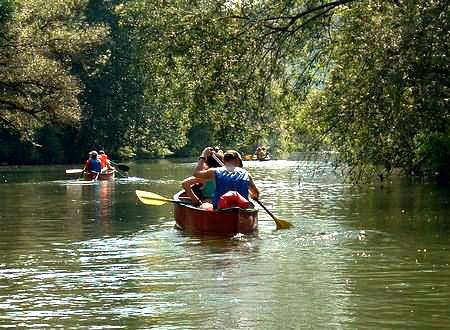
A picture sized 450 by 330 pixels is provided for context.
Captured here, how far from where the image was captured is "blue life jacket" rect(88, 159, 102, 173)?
120ft

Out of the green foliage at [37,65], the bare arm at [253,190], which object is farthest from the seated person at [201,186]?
the green foliage at [37,65]

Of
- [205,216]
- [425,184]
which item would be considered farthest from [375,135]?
[425,184]

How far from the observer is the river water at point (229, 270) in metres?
9.53


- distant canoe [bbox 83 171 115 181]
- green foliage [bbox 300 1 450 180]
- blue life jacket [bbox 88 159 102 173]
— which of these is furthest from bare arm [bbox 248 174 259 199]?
distant canoe [bbox 83 171 115 181]

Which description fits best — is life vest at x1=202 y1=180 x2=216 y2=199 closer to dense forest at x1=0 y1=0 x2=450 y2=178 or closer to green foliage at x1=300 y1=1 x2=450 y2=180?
dense forest at x1=0 y1=0 x2=450 y2=178

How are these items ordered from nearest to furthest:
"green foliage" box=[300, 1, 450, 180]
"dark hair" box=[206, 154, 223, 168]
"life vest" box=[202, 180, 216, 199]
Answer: "green foliage" box=[300, 1, 450, 180] → "dark hair" box=[206, 154, 223, 168] → "life vest" box=[202, 180, 216, 199]

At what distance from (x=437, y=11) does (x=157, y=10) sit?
5.92 meters

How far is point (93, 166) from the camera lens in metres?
36.6

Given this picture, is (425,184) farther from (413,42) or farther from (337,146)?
(413,42)

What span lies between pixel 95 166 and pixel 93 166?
8 centimetres

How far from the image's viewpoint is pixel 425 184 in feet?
105

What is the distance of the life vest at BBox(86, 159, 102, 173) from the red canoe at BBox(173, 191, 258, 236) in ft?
64.4

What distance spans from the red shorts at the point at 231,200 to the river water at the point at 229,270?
1.87 ft

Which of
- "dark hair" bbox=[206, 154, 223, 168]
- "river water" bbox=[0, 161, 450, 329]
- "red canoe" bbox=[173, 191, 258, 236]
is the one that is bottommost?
"river water" bbox=[0, 161, 450, 329]
